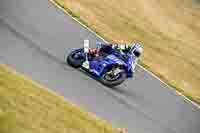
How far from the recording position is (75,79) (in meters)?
17.5

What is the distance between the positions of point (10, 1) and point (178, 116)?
781cm

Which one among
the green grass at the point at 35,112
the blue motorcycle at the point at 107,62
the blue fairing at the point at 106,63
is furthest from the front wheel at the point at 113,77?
the green grass at the point at 35,112

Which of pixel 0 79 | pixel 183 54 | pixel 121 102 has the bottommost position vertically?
pixel 183 54

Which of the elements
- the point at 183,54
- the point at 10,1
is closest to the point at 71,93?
the point at 10,1

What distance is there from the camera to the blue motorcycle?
1808cm

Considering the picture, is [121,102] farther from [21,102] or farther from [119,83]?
[21,102]

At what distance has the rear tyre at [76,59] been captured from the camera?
1809 cm

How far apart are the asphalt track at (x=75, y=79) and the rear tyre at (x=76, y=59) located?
17 centimetres

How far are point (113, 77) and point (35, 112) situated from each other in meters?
5.68

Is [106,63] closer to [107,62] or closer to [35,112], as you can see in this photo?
[107,62]

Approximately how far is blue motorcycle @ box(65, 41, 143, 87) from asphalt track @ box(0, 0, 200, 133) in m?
0.27

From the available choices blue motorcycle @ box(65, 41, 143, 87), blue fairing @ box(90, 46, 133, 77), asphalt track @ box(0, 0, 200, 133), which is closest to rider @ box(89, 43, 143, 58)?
blue motorcycle @ box(65, 41, 143, 87)

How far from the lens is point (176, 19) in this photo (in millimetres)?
31969

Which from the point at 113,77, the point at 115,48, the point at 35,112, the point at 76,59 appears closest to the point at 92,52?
the point at 76,59
